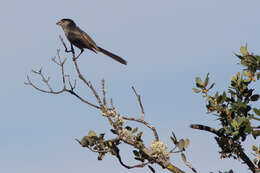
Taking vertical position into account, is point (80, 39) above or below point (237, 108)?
above

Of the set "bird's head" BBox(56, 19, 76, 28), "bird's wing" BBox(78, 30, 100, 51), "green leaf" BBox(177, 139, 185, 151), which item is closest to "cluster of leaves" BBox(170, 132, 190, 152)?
"green leaf" BBox(177, 139, 185, 151)

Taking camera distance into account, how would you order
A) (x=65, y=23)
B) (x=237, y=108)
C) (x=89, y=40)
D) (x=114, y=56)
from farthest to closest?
(x=65, y=23), (x=89, y=40), (x=114, y=56), (x=237, y=108)

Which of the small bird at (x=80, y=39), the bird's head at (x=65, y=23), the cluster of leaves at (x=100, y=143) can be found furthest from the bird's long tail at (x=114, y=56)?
the cluster of leaves at (x=100, y=143)

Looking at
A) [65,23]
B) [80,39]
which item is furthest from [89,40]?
[65,23]

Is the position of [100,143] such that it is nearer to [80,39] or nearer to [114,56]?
[114,56]

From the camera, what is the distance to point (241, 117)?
14.4 feet

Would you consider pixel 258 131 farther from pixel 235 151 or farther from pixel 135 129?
pixel 135 129

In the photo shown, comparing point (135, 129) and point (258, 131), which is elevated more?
point (135, 129)

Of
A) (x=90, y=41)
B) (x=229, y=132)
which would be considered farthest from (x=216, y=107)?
(x=90, y=41)

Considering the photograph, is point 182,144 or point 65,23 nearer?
point 182,144

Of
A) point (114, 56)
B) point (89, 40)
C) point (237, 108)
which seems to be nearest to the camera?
point (237, 108)

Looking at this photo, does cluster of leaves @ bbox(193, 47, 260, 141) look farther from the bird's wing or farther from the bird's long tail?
the bird's wing

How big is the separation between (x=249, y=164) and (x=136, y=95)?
1.55 m

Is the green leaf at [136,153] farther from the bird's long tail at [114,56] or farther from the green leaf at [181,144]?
the bird's long tail at [114,56]
